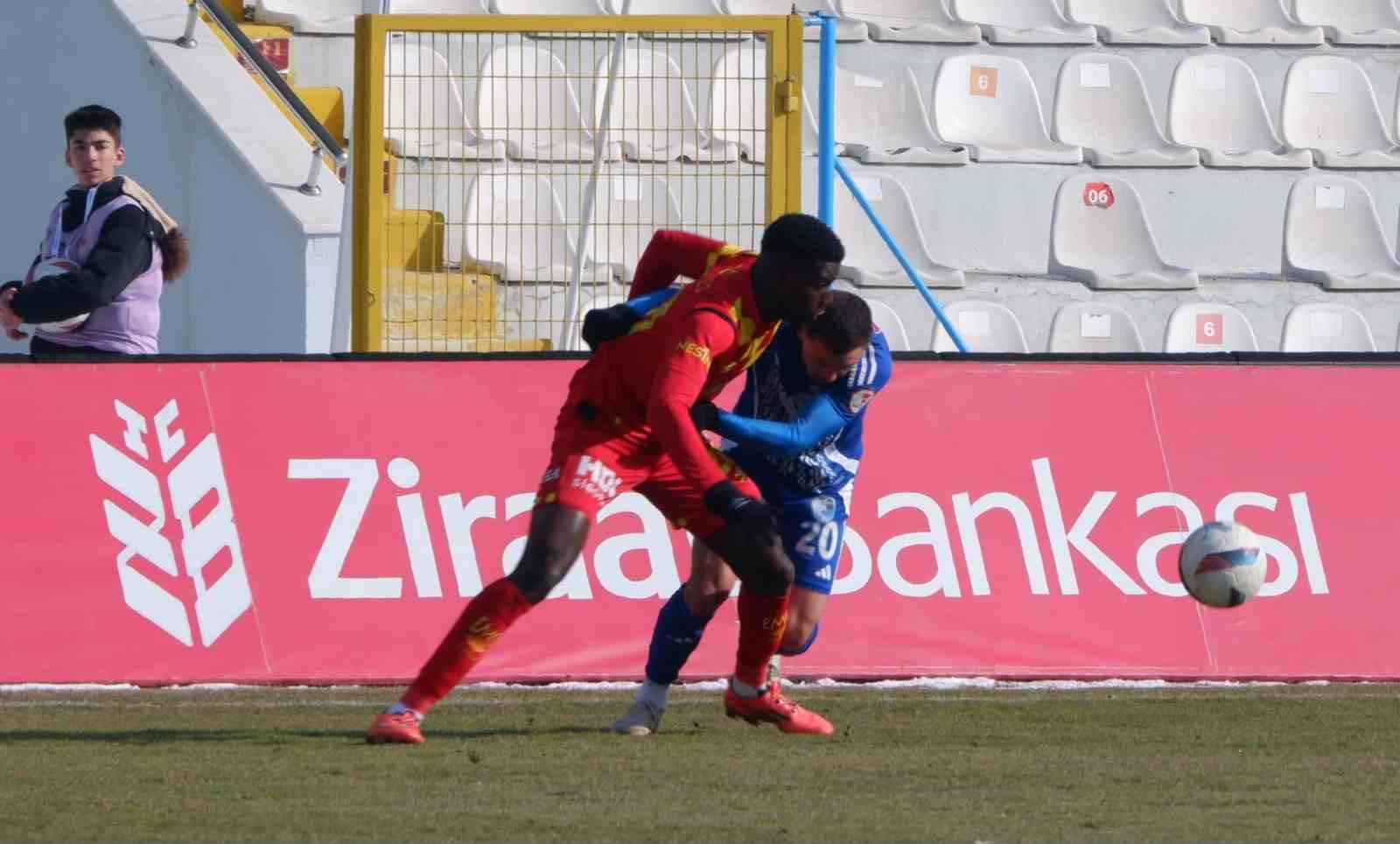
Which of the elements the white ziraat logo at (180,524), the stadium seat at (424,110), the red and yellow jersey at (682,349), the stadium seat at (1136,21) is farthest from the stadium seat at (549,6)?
the red and yellow jersey at (682,349)

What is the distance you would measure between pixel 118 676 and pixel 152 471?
0.85 meters

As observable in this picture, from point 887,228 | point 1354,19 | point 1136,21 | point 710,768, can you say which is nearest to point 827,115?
point 887,228

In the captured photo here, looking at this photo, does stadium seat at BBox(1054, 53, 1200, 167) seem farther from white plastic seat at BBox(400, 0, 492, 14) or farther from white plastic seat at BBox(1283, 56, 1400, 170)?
white plastic seat at BBox(400, 0, 492, 14)

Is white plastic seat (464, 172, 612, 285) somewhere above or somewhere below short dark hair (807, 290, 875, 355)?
above

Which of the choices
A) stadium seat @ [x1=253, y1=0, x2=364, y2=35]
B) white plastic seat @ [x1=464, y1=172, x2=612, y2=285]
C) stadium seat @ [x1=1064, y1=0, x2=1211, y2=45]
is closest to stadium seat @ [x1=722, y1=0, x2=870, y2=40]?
stadium seat @ [x1=1064, y1=0, x2=1211, y2=45]

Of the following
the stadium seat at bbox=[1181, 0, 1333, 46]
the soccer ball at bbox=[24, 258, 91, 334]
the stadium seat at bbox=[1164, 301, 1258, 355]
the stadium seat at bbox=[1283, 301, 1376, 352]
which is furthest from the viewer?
the stadium seat at bbox=[1181, 0, 1333, 46]

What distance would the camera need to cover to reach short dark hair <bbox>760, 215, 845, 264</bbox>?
6855mm

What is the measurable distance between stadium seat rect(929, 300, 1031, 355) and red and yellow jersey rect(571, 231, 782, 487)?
7.10 m

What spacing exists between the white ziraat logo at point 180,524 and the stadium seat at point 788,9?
22.9 feet

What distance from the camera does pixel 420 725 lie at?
7551 millimetres

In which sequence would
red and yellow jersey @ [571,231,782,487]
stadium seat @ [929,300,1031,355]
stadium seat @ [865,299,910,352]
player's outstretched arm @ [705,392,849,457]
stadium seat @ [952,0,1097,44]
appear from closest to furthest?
red and yellow jersey @ [571,231,782,487]
player's outstretched arm @ [705,392,849,457]
stadium seat @ [865,299,910,352]
stadium seat @ [929,300,1031,355]
stadium seat @ [952,0,1097,44]

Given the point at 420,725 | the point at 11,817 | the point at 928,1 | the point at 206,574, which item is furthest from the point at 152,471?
the point at 928,1

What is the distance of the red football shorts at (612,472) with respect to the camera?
6953mm

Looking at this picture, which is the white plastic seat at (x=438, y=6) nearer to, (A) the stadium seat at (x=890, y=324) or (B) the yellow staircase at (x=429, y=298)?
(B) the yellow staircase at (x=429, y=298)
